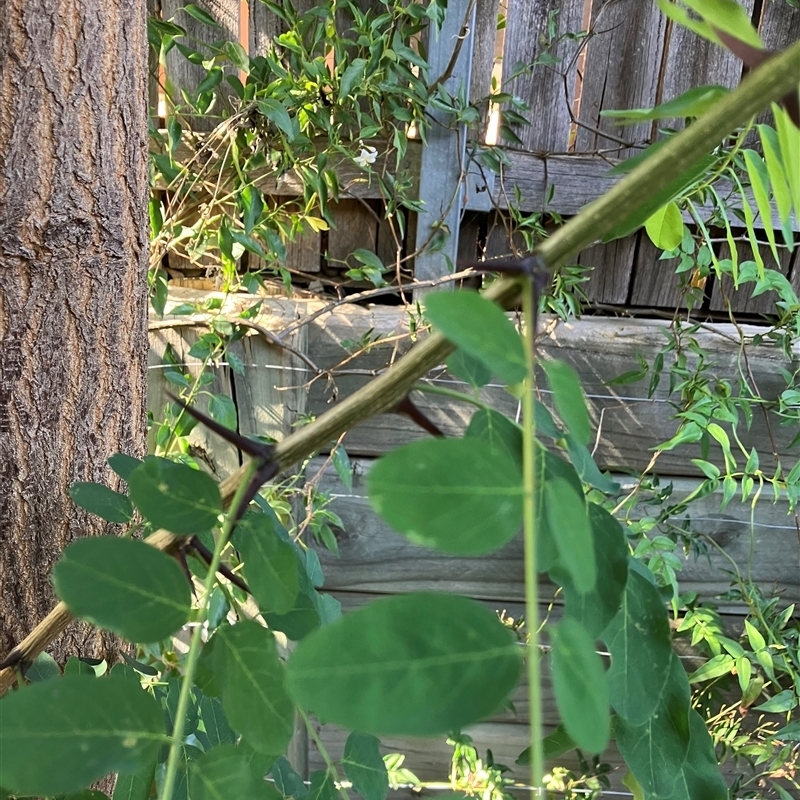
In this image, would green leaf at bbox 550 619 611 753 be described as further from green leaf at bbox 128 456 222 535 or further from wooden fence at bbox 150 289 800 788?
wooden fence at bbox 150 289 800 788

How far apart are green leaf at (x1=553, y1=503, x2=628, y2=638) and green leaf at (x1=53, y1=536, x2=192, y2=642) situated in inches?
6.4

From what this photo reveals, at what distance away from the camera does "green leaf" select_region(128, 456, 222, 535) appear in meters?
0.26

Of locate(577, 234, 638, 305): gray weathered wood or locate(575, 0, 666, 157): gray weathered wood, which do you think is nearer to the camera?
locate(575, 0, 666, 157): gray weathered wood

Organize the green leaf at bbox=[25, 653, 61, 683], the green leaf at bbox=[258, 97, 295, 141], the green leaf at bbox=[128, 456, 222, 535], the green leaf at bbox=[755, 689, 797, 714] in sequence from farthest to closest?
the green leaf at bbox=[755, 689, 797, 714], the green leaf at bbox=[258, 97, 295, 141], the green leaf at bbox=[25, 653, 61, 683], the green leaf at bbox=[128, 456, 222, 535]

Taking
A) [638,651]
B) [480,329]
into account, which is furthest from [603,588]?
[480,329]

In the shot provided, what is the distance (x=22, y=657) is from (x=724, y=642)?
1.08 m

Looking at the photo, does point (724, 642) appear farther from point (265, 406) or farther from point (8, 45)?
point (8, 45)

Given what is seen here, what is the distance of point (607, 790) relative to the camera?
1.41 m

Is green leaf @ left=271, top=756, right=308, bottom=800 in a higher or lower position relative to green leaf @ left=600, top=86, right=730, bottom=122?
lower

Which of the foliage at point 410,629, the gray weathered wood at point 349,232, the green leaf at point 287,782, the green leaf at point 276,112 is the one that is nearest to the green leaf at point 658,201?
the foliage at point 410,629

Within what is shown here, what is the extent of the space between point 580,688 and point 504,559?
3.80 ft

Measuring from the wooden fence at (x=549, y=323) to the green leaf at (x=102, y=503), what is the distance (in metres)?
0.68

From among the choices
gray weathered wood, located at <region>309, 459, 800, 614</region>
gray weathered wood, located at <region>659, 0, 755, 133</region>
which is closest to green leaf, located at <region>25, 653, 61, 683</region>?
gray weathered wood, located at <region>309, 459, 800, 614</region>

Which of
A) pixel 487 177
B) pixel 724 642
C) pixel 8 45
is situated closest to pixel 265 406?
pixel 487 177
